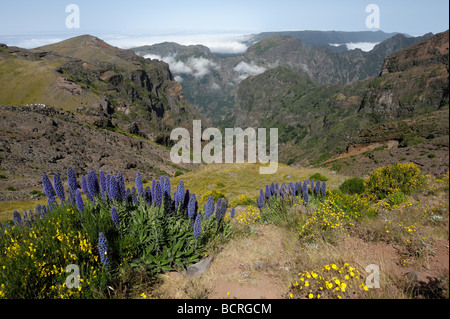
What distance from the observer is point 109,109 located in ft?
327

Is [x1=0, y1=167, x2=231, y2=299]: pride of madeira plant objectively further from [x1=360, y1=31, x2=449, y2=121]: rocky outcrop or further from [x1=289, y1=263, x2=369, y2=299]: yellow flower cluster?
[x1=360, y1=31, x2=449, y2=121]: rocky outcrop

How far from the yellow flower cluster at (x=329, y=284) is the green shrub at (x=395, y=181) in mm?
8938

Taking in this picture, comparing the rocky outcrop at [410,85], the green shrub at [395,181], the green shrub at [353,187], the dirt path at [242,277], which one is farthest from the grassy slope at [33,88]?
the rocky outcrop at [410,85]

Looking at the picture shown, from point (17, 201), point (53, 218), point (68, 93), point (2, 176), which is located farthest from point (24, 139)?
point (68, 93)

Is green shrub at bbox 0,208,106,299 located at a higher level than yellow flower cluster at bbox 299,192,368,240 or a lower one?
higher

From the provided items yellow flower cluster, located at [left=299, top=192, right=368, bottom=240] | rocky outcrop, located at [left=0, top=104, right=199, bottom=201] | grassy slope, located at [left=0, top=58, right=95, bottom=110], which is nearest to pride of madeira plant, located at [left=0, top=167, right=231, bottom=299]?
yellow flower cluster, located at [left=299, top=192, right=368, bottom=240]

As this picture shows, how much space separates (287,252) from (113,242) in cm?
360

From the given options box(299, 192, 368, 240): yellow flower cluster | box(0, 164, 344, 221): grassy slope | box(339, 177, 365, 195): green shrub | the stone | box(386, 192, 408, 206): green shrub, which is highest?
box(299, 192, 368, 240): yellow flower cluster

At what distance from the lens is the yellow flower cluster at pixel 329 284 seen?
12.2 ft

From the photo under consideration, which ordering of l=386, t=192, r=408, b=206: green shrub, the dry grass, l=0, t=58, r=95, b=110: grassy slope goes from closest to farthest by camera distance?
l=386, t=192, r=408, b=206: green shrub, the dry grass, l=0, t=58, r=95, b=110: grassy slope

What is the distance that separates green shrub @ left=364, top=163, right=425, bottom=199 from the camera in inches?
432

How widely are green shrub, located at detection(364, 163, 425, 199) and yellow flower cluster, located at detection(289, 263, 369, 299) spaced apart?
8938 millimetres

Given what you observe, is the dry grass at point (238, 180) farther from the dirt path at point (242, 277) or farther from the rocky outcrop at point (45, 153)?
the rocky outcrop at point (45, 153)

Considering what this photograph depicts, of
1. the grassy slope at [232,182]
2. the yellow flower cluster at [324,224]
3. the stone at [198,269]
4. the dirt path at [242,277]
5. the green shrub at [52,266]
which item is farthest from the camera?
the grassy slope at [232,182]
